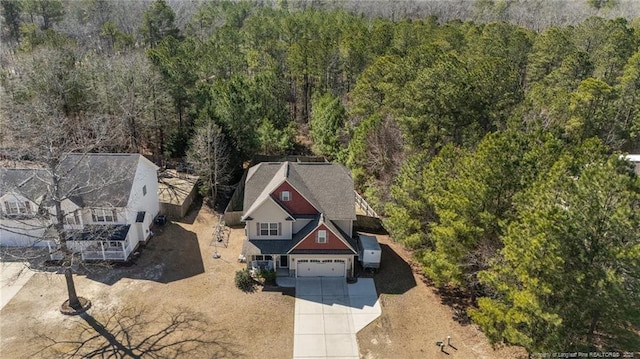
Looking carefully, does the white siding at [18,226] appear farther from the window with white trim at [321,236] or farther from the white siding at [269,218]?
the window with white trim at [321,236]

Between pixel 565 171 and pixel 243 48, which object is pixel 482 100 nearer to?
pixel 565 171

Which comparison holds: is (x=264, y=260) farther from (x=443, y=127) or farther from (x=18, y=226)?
(x=443, y=127)

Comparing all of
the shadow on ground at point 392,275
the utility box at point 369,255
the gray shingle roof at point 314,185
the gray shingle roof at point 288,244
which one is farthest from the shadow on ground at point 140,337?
the utility box at point 369,255

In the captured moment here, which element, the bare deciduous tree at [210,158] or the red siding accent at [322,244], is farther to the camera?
the bare deciduous tree at [210,158]

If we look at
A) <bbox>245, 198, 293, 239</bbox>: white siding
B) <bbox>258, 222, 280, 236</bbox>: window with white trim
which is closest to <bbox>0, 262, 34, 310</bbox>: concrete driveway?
<bbox>245, 198, 293, 239</bbox>: white siding

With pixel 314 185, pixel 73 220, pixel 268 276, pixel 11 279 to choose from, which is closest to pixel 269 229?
pixel 268 276
